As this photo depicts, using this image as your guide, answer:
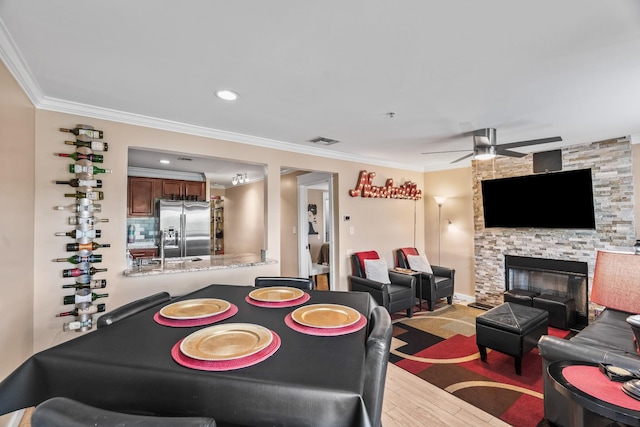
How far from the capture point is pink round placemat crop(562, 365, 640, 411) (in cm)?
130

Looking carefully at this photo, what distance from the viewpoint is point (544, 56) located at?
1.83 metres

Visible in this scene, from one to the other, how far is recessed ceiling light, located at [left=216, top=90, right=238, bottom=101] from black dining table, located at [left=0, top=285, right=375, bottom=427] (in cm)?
184

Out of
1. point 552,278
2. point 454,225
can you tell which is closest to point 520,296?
point 552,278

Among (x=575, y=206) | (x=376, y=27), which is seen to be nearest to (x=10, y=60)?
(x=376, y=27)

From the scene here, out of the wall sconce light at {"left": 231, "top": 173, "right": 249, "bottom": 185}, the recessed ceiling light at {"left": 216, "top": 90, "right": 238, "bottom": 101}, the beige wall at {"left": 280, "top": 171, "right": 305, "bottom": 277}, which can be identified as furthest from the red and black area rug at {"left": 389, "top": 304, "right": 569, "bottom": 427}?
the wall sconce light at {"left": 231, "top": 173, "right": 249, "bottom": 185}

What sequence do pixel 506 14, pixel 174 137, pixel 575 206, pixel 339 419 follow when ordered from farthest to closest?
pixel 575 206, pixel 174 137, pixel 506 14, pixel 339 419

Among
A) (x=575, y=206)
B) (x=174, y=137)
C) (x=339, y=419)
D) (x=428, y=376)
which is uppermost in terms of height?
(x=174, y=137)

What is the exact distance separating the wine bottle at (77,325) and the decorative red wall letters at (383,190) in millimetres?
3499

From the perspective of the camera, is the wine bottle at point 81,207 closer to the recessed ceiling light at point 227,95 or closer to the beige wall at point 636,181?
the recessed ceiling light at point 227,95

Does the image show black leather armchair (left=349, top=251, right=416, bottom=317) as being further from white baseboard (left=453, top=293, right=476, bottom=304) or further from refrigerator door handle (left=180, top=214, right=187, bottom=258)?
refrigerator door handle (left=180, top=214, right=187, bottom=258)

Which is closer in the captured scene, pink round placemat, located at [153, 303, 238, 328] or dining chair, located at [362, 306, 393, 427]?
dining chair, located at [362, 306, 393, 427]

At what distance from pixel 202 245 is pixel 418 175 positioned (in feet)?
14.6

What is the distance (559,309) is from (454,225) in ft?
6.40

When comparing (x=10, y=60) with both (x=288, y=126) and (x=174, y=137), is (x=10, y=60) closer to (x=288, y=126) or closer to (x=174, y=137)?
(x=174, y=137)
